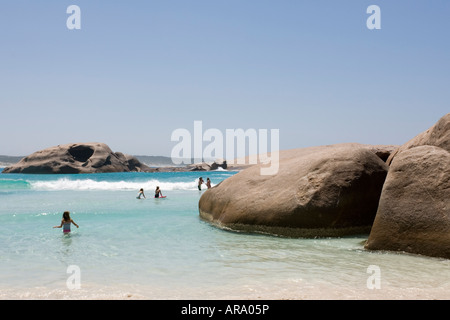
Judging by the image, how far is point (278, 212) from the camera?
29.6 ft

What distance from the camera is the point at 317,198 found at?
8.73m

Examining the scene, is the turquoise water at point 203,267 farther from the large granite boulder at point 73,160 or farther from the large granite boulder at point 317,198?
the large granite boulder at point 73,160

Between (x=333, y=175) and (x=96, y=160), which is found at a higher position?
(x=333, y=175)

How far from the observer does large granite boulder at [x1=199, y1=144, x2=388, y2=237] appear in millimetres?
8766

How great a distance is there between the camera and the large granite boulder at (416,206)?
22.1 feet

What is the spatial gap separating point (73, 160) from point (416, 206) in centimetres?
8410

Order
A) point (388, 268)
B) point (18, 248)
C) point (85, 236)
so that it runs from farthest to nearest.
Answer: point (85, 236), point (18, 248), point (388, 268)

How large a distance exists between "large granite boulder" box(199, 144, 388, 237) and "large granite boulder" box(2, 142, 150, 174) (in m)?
76.8

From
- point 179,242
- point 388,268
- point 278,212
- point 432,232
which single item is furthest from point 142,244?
point 432,232

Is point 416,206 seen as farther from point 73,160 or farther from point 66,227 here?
point 73,160

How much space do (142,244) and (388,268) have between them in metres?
4.81

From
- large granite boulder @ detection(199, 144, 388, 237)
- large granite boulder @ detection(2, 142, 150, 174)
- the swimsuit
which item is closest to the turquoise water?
the swimsuit

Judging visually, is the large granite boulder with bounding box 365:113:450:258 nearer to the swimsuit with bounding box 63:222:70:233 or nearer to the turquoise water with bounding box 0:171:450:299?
the turquoise water with bounding box 0:171:450:299
